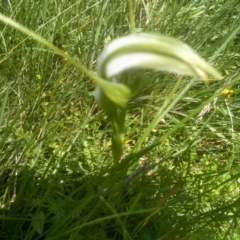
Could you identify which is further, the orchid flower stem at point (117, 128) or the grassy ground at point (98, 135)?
the grassy ground at point (98, 135)

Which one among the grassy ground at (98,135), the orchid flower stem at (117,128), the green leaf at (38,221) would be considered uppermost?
the grassy ground at (98,135)

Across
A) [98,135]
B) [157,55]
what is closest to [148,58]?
[157,55]

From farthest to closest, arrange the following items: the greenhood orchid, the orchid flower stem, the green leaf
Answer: the green leaf, the orchid flower stem, the greenhood orchid

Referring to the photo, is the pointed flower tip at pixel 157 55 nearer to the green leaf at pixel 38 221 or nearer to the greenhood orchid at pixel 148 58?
the greenhood orchid at pixel 148 58

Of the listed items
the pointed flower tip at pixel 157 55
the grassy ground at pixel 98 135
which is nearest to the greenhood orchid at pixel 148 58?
the pointed flower tip at pixel 157 55

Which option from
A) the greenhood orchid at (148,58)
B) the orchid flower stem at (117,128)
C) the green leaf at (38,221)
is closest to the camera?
the greenhood orchid at (148,58)

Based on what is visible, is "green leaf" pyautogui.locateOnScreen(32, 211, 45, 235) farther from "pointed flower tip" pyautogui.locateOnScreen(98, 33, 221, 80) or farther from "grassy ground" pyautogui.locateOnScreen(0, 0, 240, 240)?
"pointed flower tip" pyautogui.locateOnScreen(98, 33, 221, 80)

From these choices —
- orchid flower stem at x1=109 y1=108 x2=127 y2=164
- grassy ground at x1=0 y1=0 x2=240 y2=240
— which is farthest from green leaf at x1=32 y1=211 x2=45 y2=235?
orchid flower stem at x1=109 y1=108 x2=127 y2=164

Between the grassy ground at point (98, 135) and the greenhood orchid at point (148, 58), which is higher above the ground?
the grassy ground at point (98, 135)

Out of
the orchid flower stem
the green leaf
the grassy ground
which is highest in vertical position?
the grassy ground
